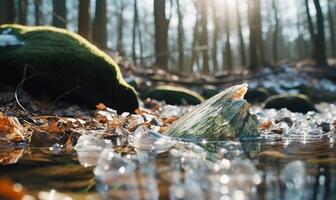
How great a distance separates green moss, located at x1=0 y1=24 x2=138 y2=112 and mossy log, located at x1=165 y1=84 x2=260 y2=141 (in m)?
2.37

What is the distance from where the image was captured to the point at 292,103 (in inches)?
398

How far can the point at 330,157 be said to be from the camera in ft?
7.11

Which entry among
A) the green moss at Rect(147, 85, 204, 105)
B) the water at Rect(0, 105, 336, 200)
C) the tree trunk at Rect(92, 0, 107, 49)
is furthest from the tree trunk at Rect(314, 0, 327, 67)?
the water at Rect(0, 105, 336, 200)

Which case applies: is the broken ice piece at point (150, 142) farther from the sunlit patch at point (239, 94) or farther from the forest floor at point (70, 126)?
the sunlit patch at point (239, 94)

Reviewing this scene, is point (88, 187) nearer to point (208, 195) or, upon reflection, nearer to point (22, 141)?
point (208, 195)

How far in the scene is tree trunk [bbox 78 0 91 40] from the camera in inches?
374

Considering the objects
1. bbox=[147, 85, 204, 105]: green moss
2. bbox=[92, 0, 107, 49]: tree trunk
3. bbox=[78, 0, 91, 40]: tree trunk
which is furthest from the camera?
bbox=[92, 0, 107, 49]: tree trunk

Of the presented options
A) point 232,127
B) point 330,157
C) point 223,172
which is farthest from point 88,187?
point 232,127

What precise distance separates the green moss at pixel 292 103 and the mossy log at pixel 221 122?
6.65 metres

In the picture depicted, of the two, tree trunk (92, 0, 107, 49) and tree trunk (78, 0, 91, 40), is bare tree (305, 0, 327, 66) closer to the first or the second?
tree trunk (92, 0, 107, 49)

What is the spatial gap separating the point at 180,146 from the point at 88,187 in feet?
4.34

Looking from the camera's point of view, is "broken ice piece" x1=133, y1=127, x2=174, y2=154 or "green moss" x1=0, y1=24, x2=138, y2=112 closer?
"broken ice piece" x1=133, y1=127, x2=174, y2=154

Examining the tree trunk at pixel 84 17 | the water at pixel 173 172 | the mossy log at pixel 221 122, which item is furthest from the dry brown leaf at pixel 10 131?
the tree trunk at pixel 84 17

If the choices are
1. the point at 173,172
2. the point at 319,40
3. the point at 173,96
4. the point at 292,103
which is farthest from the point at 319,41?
the point at 173,172
